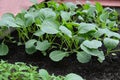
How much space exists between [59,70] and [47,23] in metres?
0.33

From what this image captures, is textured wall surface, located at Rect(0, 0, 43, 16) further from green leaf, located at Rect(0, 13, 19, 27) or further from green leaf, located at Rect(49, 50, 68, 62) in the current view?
green leaf, located at Rect(49, 50, 68, 62)

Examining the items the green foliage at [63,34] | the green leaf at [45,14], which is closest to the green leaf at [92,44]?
the green foliage at [63,34]

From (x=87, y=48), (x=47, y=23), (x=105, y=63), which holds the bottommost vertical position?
(x=105, y=63)

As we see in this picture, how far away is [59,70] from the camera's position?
2211mm

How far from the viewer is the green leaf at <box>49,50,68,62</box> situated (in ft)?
7.23

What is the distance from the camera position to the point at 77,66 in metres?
2.25

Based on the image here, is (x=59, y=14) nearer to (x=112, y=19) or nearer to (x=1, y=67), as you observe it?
(x=112, y=19)

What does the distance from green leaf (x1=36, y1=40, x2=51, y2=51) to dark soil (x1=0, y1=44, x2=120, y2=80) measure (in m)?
0.09

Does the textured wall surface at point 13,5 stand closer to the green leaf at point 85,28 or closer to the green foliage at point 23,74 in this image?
the green leaf at point 85,28

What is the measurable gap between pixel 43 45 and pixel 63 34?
0.16 meters

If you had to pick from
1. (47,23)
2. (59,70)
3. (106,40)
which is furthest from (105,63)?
(47,23)

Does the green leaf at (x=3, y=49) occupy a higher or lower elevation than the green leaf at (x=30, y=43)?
lower

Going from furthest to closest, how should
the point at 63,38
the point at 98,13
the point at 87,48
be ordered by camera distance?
the point at 98,13 < the point at 63,38 < the point at 87,48

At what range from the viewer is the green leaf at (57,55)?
220 cm
